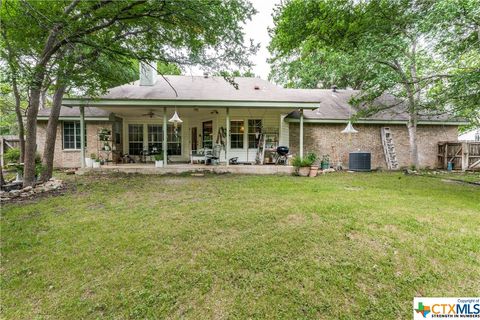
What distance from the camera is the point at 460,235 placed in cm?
343

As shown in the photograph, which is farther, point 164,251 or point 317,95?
point 317,95

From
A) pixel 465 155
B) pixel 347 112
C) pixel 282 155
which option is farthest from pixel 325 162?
pixel 465 155

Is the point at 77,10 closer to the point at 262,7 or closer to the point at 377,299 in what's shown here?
the point at 262,7

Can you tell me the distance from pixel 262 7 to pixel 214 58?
88.9 inches

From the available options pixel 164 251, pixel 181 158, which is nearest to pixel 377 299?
pixel 164 251

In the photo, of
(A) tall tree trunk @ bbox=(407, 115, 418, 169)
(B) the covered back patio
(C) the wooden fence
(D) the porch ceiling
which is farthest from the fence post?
(D) the porch ceiling

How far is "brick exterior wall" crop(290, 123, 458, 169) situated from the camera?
38.4ft

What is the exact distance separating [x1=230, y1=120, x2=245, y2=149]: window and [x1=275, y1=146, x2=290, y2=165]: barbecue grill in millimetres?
1936

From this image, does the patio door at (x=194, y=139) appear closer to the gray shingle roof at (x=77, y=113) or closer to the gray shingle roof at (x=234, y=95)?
the gray shingle roof at (x=234, y=95)

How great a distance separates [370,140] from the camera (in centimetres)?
1195

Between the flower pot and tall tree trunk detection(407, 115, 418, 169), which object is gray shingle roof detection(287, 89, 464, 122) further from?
the flower pot

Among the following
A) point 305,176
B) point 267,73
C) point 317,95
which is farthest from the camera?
point 267,73

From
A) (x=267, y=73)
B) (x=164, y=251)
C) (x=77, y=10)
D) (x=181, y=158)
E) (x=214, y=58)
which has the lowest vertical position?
(x=164, y=251)

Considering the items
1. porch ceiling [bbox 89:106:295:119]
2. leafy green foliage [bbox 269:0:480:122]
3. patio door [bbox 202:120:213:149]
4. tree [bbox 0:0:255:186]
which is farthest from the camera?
patio door [bbox 202:120:213:149]
